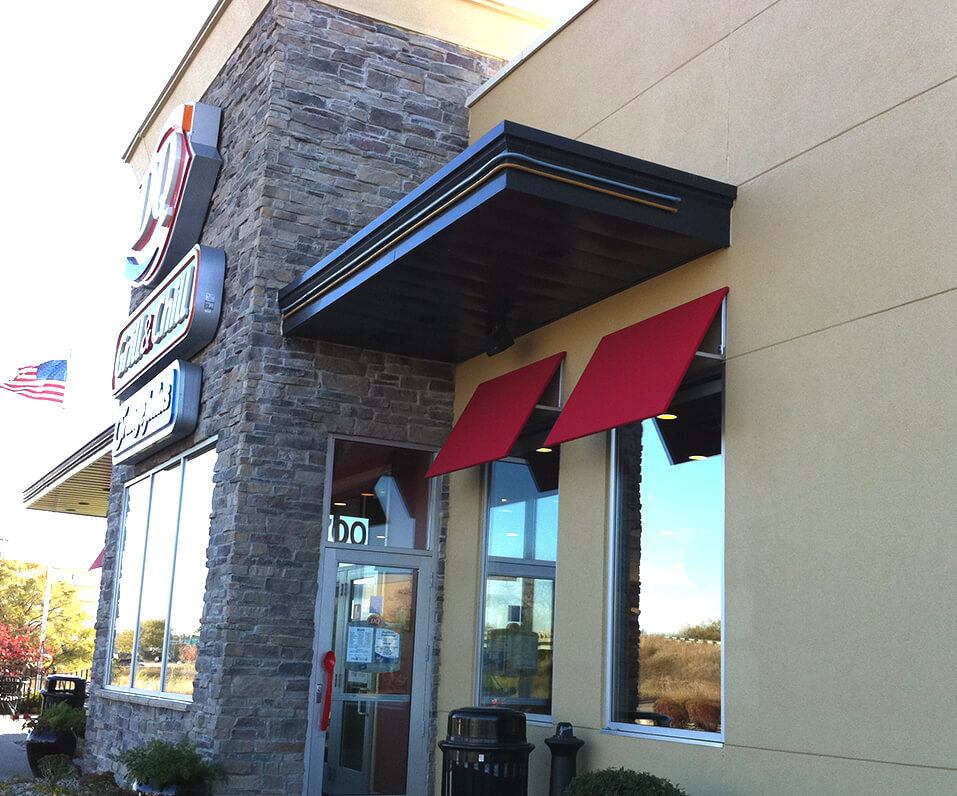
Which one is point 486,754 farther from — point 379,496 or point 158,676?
point 158,676

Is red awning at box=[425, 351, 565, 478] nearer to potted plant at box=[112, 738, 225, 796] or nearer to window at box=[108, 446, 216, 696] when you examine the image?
window at box=[108, 446, 216, 696]

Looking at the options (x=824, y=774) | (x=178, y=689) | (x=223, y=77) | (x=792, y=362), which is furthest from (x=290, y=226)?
(x=824, y=774)

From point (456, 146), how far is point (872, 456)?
6.77 m

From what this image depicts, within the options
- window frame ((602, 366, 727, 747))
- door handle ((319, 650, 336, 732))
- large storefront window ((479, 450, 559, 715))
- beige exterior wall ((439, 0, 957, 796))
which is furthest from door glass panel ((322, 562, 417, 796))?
window frame ((602, 366, 727, 747))

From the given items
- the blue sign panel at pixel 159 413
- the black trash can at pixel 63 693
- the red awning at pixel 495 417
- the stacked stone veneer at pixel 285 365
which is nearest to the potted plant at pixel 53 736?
the stacked stone veneer at pixel 285 365

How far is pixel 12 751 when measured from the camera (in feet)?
53.4

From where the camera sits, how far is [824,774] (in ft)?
20.1

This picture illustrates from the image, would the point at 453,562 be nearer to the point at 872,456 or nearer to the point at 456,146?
the point at 456,146

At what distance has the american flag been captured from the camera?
74.3ft

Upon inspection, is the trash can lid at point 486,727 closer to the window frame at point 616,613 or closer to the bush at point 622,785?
the window frame at point 616,613

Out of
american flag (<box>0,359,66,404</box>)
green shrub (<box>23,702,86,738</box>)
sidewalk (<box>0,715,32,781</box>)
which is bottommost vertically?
sidewalk (<box>0,715,32,781</box>)

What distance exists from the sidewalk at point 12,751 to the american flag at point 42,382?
6553mm

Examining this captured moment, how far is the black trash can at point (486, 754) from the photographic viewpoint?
781 cm

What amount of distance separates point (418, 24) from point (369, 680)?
6.86 meters
